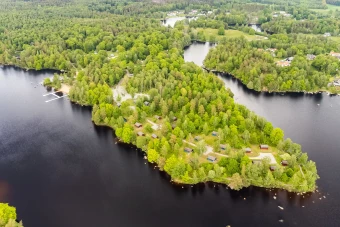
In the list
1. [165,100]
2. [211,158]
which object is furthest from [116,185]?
[165,100]

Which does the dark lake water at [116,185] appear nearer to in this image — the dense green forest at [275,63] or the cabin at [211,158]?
the cabin at [211,158]

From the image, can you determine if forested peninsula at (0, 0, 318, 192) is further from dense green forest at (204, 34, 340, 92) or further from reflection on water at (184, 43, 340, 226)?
reflection on water at (184, 43, 340, 226)

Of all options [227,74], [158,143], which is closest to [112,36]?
[227,74]

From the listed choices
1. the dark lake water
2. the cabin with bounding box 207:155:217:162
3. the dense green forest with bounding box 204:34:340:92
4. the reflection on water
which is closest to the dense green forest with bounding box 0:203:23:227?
the dark lake water

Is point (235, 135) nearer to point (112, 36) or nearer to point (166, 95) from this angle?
point (166, 95)

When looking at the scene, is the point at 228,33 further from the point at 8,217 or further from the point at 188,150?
the point at 8,217
